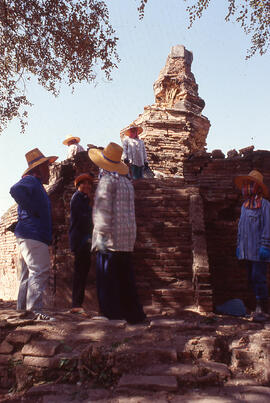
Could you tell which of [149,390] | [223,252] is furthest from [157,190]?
[149,390]

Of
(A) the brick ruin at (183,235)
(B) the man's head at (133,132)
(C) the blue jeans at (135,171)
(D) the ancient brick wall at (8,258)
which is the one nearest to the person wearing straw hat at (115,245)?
(A) the brick ruin at (183,235)

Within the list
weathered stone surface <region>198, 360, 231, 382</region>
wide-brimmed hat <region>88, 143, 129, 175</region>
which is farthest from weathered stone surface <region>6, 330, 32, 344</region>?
wide-brimmed hat <region>88, 143, 129, 175</region>

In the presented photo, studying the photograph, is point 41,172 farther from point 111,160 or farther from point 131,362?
point 131,362

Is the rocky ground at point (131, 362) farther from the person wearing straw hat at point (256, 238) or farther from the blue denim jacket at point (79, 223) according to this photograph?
the blue denim jacket at point (79, 223)

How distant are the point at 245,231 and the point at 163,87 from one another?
13354 millimetres

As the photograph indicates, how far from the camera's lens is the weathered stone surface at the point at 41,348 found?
3235 mm

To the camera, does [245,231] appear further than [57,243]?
No

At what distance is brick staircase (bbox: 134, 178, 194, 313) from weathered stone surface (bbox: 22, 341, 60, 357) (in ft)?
7.38

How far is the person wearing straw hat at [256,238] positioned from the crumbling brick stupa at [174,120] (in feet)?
26.1

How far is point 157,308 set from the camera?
204 inches

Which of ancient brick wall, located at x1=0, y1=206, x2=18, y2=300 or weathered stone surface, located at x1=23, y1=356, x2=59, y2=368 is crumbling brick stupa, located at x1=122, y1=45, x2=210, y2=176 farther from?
weathered stone surface, located at x1=23, y1=356, x2=59, y2=368

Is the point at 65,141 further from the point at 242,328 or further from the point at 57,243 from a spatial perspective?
the point at 242,328

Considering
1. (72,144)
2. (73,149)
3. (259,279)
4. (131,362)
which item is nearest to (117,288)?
(131,362)

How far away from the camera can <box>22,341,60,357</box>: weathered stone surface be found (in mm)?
3235
